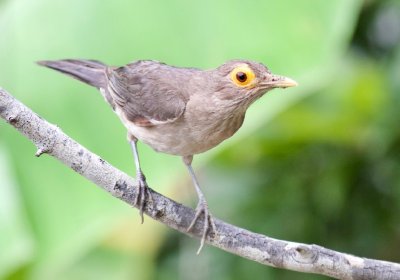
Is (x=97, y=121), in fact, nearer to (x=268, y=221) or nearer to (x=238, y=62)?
(x=238, y=62)

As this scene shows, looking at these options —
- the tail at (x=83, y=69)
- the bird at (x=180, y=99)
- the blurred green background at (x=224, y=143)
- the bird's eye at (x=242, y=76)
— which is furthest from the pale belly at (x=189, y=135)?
the blurred green background at (x=224, y=143)

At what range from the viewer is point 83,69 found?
2422 millimetres

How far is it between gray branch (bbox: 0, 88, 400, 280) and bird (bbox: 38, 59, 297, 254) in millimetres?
47

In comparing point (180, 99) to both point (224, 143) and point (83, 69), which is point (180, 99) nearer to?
point (83, 69)

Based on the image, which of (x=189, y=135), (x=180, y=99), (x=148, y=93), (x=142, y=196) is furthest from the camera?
(x=148, y=93)

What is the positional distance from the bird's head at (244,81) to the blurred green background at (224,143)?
1.91ft

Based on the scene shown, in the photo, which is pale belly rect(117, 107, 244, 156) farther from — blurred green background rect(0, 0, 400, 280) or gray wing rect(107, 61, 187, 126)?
blurred green background rect(0, 0, 400, 280)

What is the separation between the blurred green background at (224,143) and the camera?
293cm

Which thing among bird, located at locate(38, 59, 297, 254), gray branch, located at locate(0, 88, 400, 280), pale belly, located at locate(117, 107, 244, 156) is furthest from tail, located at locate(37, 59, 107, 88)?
gray branch, located at locate(0, 88, 400, 280)

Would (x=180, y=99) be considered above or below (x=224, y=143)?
above

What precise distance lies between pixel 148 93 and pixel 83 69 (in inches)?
9.2

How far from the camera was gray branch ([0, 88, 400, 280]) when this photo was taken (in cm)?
192

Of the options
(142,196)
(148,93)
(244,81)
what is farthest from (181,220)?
(148,93)

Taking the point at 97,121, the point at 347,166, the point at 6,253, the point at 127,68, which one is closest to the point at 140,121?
the point at 127,68
